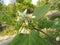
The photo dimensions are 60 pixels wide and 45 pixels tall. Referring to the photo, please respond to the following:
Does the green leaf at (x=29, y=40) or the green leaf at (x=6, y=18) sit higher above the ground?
the green leaf at (x=6, y=18)

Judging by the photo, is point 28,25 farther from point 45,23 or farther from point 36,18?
point 45,23

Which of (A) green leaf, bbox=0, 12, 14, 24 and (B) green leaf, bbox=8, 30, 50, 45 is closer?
(B) green leaf, bbox=8, 30, 50, 45

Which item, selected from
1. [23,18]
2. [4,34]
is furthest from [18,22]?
[4,34]

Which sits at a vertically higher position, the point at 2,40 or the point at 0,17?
the point at 0,17

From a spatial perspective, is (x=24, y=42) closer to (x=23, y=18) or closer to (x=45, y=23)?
(x=23, y=18)

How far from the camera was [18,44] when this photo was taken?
1.66ft

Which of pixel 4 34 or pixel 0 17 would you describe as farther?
pixel 4 34

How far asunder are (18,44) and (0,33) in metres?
5.98

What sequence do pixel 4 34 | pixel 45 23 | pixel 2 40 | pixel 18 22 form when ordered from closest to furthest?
pixel 18 22, pixel 45 23, pixel 2 40, pixel 4 34

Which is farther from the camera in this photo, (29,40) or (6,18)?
(6,18)

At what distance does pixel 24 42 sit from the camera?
0.51 metres

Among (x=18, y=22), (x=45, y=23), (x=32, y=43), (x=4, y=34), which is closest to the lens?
(x=32, y=43)

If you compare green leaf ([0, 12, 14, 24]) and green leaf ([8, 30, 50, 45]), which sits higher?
green leaf ([0, 12, 14, 24])

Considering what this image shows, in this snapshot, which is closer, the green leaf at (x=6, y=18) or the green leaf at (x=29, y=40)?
the green leaf at (x=29, y=40)
